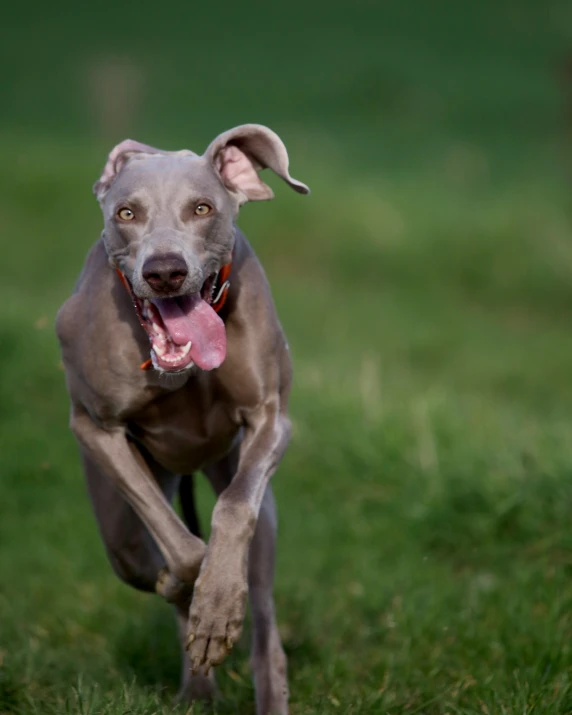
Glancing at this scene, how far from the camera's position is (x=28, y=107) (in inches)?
614

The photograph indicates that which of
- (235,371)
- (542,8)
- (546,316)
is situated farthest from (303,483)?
(542,8)

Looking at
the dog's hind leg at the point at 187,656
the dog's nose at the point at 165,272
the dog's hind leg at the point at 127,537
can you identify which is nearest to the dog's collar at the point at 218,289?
the dog's nose at the point at 165,272

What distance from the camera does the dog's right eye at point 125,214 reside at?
3650 millimetres

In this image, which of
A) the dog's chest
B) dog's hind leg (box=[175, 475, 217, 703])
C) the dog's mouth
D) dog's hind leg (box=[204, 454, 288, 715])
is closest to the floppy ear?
the dog's mouth

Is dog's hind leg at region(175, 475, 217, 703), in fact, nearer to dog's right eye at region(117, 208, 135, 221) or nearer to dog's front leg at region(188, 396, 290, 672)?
dog's front leg at region(188, 396, 290, 672)

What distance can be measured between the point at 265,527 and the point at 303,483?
2.54 meters

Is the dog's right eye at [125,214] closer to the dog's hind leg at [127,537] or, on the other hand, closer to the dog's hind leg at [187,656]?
the dog's hind leg at [127,537]

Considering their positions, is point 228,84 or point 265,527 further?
point 228,84

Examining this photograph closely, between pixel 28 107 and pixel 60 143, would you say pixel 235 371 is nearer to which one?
pixel 60 143

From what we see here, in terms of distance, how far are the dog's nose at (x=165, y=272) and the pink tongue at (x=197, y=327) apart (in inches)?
4.8

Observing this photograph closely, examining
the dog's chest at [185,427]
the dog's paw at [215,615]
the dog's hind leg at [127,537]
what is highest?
the dog's chest at [185,427]

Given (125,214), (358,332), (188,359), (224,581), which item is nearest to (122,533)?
(224,581)

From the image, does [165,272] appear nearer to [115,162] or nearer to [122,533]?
[115,162]

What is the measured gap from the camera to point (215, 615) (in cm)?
351
